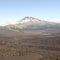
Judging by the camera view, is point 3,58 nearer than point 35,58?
Yes

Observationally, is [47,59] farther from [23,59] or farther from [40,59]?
[23,59]

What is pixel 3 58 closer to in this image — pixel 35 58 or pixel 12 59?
pixel 12 59

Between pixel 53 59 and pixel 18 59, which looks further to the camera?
pixel 53 59

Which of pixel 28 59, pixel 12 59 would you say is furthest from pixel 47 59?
pixel 12 59

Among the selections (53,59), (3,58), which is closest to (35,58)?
(53,59)

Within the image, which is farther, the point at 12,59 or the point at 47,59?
the point at 47,59

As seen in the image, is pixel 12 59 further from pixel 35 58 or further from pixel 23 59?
pixel 35 58

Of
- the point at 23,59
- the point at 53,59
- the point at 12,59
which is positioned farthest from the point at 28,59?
the point at 53,59
